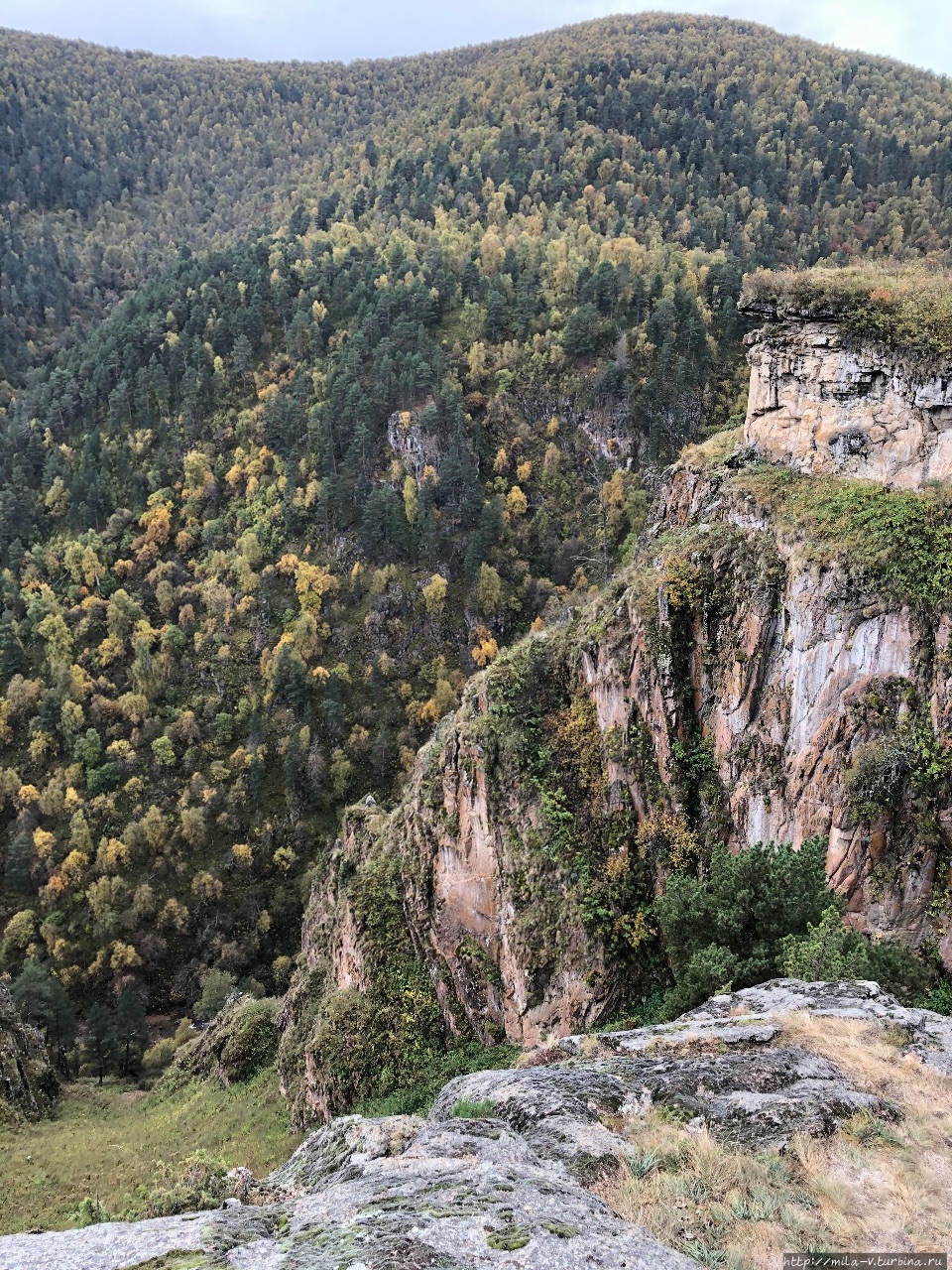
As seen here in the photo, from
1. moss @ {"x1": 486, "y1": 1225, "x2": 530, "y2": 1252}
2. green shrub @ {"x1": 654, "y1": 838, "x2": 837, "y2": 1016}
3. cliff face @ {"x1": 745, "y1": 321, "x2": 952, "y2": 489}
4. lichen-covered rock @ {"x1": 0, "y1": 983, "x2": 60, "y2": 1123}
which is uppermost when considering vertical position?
cliff face @ {"x1": 745, "y1": 321, "x2": 952, "y2": 489}

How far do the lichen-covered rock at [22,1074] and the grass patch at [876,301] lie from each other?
170ft

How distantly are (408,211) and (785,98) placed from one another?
294ft

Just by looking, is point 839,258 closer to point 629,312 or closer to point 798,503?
point 629,312

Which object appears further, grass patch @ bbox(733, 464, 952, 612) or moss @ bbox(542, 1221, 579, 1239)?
grass patch @ bbox(733, 464, 952, 612)

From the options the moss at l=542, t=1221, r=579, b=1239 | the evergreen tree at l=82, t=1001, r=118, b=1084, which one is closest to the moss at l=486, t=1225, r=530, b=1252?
the moss at l=542, t=1221, r=579, b=1239

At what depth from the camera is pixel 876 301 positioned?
85.8 feet

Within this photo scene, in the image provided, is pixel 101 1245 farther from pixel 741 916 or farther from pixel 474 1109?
pixel 741 916

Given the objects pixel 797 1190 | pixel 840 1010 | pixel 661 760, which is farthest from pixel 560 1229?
pixel 661 760

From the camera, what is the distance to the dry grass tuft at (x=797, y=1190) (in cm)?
900

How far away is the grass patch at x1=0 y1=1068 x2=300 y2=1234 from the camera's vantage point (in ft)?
99.2

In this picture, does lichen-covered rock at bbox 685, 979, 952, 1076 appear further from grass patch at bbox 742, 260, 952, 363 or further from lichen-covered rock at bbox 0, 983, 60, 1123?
lichen-covered rock at bbox 0, 983, 60, 1123

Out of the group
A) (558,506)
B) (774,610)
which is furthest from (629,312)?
(774,610)

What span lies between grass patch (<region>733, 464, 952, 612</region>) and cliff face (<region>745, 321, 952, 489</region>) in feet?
3.47

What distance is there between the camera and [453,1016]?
3192 cm
